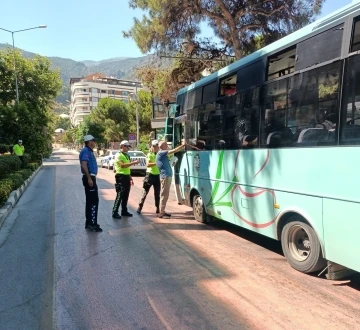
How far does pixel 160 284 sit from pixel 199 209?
11.5 ft

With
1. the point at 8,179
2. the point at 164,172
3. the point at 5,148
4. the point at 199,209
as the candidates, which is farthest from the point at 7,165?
the point at 5,148

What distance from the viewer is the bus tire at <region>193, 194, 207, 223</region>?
7.66m

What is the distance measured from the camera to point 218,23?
17.3 metres

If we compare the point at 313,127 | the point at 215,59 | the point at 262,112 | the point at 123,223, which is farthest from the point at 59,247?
the point at 215,59

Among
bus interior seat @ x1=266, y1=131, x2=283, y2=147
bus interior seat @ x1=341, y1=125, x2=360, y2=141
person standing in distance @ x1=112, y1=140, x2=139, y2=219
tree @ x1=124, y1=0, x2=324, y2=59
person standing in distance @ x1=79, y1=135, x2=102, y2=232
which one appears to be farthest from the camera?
tree @ x1=124, y1=0, x2=324, y2=59

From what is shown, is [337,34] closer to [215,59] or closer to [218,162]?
[218,162]

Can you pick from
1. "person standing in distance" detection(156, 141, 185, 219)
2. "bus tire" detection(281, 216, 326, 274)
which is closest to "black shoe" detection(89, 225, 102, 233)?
"person standing in distance" detection(156, 141, 185, 219)

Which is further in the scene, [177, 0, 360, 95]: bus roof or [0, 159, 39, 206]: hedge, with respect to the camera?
[0, 159, 39, 206]: hedge

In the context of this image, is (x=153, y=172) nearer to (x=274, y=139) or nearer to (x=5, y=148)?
(x=274, y=139)

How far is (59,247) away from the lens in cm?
611

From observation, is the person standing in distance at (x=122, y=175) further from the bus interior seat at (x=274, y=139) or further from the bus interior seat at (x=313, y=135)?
the bus interior seat at (x=313, y=135)

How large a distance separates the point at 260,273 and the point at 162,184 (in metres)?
4.01

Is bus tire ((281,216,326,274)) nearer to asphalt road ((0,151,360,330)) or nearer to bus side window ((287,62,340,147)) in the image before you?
asphalt road ((0,151,360,330))

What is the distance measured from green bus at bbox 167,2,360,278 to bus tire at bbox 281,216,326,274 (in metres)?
0.01
